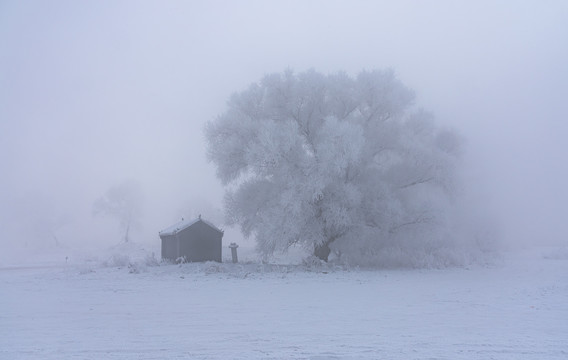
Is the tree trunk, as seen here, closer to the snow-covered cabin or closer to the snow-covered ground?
the snow-covered cabin

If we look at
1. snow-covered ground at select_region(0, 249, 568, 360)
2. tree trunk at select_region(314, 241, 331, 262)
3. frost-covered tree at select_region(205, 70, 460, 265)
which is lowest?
snow-covered ground at select_region(0, 249, 568, 360)

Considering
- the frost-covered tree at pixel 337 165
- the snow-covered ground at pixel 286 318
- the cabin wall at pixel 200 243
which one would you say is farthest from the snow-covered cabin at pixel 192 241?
the snow-covered ground at pixel 286 318

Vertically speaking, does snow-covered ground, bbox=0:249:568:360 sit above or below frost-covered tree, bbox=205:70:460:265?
below

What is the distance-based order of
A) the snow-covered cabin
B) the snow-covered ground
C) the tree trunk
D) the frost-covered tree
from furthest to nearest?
the snow-covered cabin < the tree trunk < the frost-covered tree < the snow-covered ground

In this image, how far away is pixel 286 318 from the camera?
11.0 m

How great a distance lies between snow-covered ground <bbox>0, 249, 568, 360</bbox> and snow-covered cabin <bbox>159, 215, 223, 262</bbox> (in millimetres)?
8584

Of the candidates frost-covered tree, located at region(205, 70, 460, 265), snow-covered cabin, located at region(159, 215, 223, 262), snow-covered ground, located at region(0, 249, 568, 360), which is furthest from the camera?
snow-covered cabin, located at region(159, 215, 223, 262)

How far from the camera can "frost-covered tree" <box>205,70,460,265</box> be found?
25.2 meters

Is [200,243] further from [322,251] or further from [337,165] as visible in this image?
[337,165]

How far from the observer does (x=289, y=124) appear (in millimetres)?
27031

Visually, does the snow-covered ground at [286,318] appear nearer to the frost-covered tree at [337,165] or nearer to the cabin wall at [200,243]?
the frost-covered tree at [337,165]

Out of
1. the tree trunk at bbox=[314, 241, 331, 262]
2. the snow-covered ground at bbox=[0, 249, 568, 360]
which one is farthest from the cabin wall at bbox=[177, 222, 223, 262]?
the snow-covered ground at bbox=[0, 249, 568, 360]

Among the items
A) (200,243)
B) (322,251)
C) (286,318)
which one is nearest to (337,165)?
(322,251)

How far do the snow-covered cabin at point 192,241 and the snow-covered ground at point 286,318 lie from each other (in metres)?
8.58
